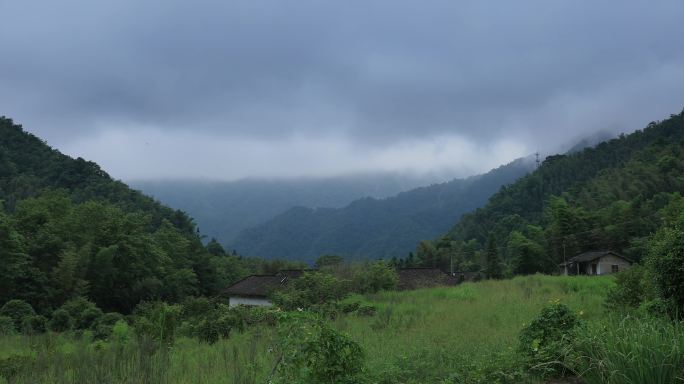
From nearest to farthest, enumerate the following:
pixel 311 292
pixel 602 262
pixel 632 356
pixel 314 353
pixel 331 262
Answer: pixel 632 356, pixel 314 353, pixel 311 292, pixel 331 262, pixel 602 262

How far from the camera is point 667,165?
205 ft

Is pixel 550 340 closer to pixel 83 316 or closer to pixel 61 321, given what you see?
pixel 83 316

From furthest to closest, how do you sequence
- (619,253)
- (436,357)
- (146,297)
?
1. (619,253)
2. (146,297)
3. (436,357)

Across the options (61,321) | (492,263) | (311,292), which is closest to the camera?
(311,292)

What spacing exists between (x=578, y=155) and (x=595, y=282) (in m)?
90.3

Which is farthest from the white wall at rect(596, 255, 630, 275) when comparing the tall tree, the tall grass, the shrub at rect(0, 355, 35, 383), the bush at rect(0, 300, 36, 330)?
the shrub at rect(0, 355, 35, 383)

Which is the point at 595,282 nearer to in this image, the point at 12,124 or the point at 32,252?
the point at 32,252

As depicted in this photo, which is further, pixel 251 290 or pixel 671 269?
pixel 251 290

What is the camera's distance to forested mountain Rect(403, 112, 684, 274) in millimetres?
53625

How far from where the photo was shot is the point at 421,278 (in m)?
37.6

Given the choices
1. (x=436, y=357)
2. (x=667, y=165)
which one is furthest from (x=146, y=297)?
(x=667, y=165)

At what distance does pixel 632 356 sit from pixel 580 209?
60.5 metres

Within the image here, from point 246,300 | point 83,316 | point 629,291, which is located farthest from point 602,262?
point 83,316

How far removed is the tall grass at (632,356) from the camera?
412 cm
